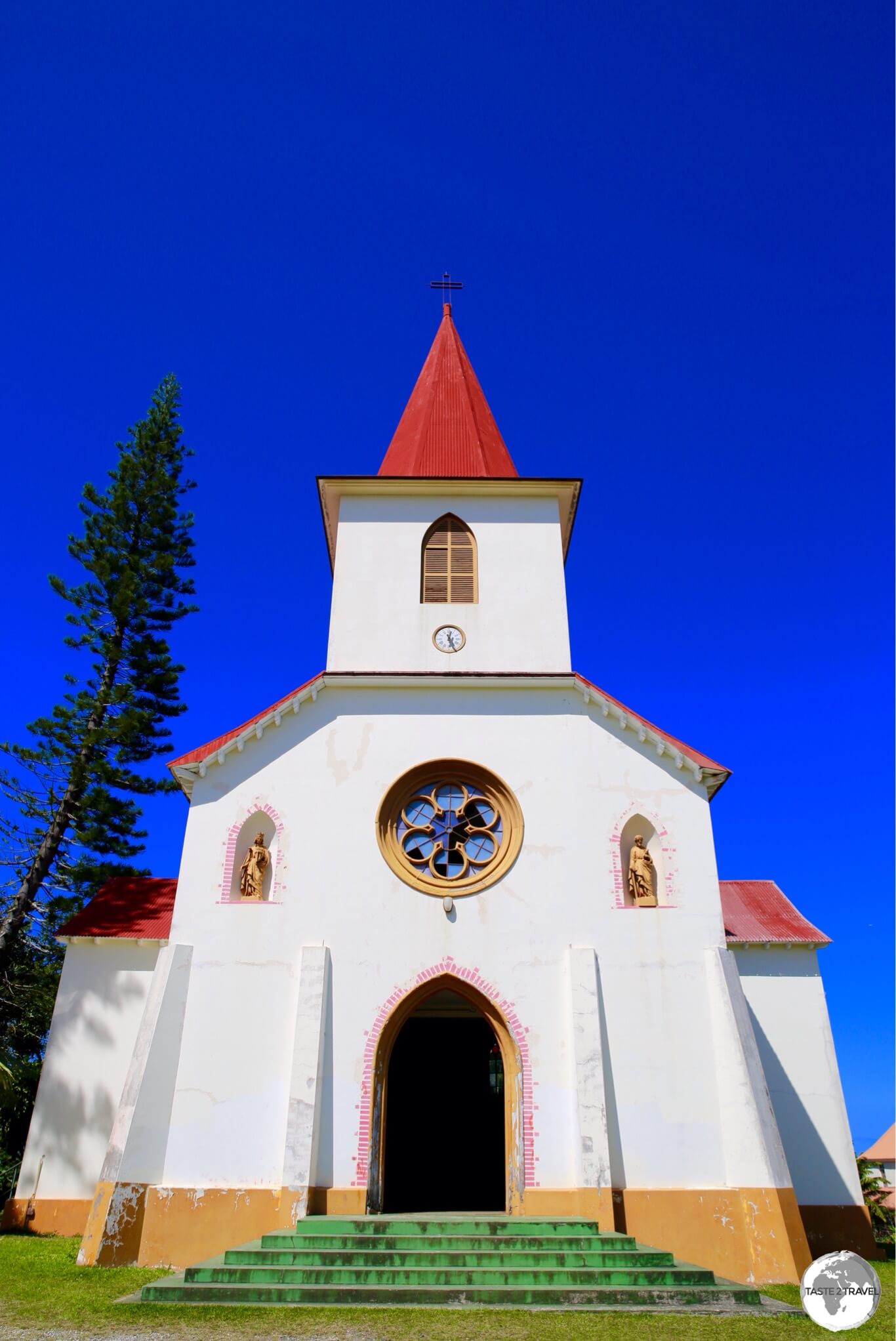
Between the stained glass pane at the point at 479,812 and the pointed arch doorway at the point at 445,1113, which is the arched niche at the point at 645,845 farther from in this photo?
the pointed arch doorway at the point at 445,1113

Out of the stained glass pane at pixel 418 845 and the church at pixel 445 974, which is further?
the stained glass pane at pixel 418 845

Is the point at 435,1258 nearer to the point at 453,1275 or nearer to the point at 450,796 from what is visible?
the point at 453,1275

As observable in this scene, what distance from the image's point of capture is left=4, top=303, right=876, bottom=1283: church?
11.3 meters

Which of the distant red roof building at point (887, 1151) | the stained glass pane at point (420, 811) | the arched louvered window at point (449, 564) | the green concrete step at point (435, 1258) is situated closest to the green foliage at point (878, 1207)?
the green concrete step at point (435, 1258)

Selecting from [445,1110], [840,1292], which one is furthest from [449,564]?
[840,1292]

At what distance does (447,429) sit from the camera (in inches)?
727

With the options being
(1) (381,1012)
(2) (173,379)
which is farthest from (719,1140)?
(2) (173,379)

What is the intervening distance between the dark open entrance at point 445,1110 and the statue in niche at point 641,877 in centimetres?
447

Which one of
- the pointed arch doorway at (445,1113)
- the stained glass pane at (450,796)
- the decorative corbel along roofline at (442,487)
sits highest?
the decorative corbel along roofline at (442,487)

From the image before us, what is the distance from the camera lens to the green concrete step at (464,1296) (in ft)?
26.7

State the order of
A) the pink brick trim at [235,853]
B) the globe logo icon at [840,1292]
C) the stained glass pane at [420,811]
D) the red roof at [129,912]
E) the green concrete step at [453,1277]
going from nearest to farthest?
1. the globe logo icon at [840,1292]
2. the green concrete step at [453,1277]
3. the pink brick trim at [235,853]
4. the stained glass pane at [420,811]
5. the red roof at [129,912]

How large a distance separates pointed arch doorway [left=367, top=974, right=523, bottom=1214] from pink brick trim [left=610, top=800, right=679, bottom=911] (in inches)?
152

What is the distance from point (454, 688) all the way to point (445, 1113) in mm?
8384

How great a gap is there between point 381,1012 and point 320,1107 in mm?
1442
